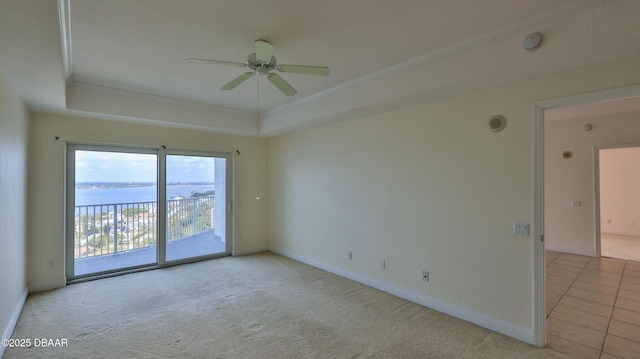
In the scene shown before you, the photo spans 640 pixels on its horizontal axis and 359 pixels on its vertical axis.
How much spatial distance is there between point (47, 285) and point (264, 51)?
436cm

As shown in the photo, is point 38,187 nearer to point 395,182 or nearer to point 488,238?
point 395,182

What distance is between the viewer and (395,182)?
12.4ft

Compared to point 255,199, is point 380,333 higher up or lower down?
lower down

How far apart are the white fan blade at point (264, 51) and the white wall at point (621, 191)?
923cm

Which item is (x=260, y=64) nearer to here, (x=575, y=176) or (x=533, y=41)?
Answer: (x=533, y=41)

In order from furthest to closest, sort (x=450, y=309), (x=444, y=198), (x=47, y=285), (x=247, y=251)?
1. (x=247, y=251)
2. (x=47, y=285)
3. (x=444, y=198)
4. (x=450, y=309)

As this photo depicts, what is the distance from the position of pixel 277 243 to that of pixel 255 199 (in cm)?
102

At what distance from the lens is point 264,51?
7.71ft

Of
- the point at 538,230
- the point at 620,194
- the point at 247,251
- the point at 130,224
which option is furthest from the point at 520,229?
the point at 620,194

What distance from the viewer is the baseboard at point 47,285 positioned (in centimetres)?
378

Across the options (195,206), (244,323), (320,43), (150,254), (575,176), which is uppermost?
(320,43)

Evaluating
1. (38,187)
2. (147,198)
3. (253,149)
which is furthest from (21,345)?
(253,149)

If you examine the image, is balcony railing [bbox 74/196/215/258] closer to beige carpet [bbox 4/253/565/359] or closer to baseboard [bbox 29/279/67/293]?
baseboard [bbox 29/279/67/293]

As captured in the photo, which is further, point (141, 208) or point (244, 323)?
point (141, 208)
